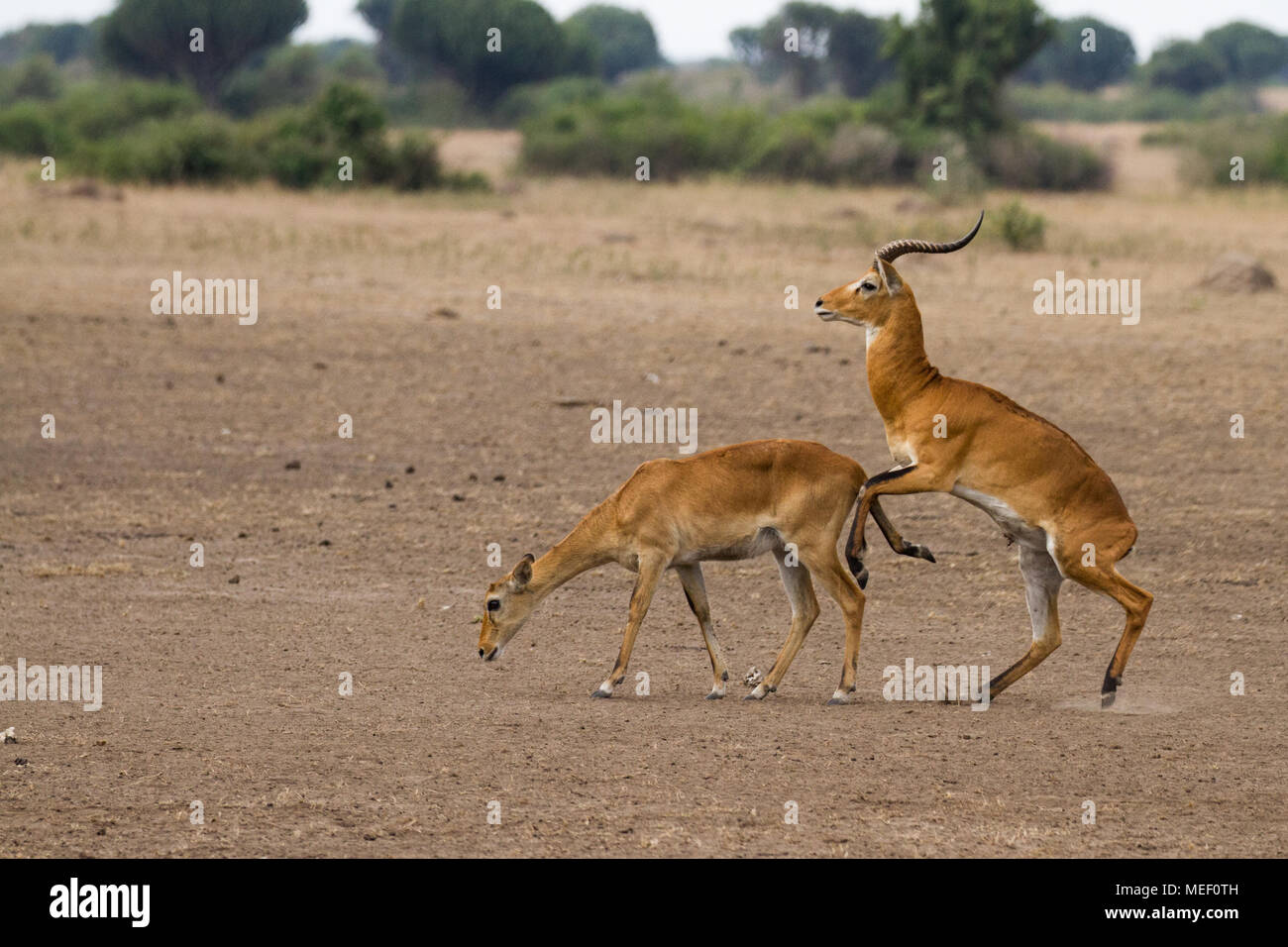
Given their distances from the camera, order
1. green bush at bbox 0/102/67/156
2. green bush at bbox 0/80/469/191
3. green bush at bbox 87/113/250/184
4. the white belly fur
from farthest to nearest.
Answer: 1. green bush at bbox 0/102/67/156
2. green bush at bbox 0/80/469/191
3. green bush at bbox 87/113/250/184
4. the white belly fur

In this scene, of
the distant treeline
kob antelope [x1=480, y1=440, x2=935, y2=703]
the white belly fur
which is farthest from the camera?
the distant treeline

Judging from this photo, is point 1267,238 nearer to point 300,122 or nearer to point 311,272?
point 311,272

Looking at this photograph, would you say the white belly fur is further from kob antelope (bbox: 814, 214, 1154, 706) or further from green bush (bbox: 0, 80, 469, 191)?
green bush (bbox: 0, 80, 469, 191)

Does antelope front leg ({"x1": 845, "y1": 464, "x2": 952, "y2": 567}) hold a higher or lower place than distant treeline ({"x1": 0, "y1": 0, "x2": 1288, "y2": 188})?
lower

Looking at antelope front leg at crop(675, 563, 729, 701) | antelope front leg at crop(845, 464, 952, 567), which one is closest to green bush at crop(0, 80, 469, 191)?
antelope front leg at crop(675, 563, 729, 701)

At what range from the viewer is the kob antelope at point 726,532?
8180 mm

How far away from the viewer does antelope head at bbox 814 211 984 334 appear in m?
8.37

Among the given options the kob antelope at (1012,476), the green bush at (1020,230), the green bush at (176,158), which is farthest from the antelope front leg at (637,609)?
the green bush at (176,158)

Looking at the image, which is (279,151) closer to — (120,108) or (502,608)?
(120,108)

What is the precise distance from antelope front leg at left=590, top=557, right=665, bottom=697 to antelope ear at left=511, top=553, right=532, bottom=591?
21.0 inches

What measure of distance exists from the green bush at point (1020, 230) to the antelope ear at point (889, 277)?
18379 mm

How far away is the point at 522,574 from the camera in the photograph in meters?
8.44

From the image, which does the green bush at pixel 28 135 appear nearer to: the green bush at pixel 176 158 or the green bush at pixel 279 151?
the green bush at pixel 279 151

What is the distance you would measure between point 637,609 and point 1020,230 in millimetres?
19290
